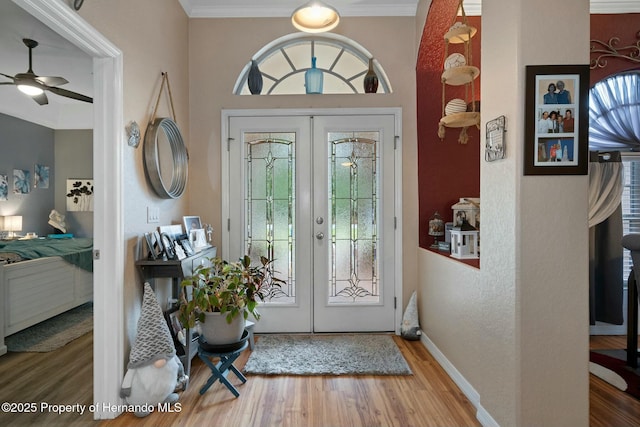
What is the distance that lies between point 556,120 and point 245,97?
2557 mm

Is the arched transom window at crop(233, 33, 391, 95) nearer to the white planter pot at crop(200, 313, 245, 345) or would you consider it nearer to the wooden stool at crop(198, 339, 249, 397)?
the white planter pot at crop(200, 313, 245, 345)

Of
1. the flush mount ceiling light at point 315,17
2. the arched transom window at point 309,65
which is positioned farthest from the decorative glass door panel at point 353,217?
the flush mount ceiling light at point 315,17

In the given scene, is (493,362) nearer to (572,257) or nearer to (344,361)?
(572,257)

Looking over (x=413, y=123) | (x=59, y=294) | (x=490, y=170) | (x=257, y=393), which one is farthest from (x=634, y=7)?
(x=59, y=294)

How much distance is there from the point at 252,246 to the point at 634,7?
4121 millimetres

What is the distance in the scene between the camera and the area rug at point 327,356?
2.49 meters

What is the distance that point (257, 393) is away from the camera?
2219mm

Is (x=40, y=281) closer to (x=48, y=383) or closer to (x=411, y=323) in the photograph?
(x=48, y=383)

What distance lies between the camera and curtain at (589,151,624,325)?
9.84 feet

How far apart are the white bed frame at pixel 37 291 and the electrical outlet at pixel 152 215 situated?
5.07 ft

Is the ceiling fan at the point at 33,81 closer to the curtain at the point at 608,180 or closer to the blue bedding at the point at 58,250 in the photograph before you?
the blue bedding at the point at 58,250

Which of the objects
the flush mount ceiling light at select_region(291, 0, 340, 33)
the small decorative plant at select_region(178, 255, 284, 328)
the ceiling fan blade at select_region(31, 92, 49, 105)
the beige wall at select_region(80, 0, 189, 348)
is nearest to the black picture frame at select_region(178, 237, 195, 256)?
the beige wall at select_region(80, 0, 189, 348)

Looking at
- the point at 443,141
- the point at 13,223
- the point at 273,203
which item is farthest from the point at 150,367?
the point at 13,223

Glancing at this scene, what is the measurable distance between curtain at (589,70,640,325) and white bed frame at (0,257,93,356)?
514 cm
